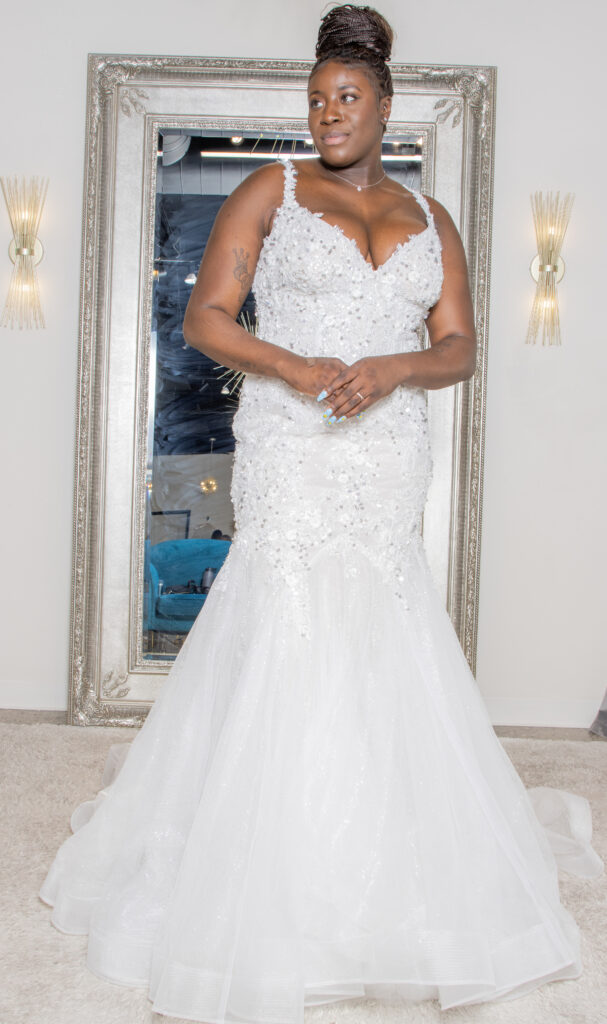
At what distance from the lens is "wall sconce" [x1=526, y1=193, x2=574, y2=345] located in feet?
13.2

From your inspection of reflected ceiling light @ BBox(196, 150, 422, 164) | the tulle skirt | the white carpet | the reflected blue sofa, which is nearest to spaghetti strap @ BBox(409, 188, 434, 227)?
the tulle skirt

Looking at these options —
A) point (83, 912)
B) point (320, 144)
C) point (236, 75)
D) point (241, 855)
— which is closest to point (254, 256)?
point (320, 144)

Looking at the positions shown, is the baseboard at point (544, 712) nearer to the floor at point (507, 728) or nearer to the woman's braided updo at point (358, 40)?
the floor at point (507, 728)

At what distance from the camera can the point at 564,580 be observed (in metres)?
4.16

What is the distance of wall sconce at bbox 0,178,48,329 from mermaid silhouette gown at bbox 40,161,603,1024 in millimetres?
2327

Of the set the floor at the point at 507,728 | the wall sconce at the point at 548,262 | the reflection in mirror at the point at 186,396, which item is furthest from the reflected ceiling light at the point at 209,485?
the wall sconce at the point at 548,262

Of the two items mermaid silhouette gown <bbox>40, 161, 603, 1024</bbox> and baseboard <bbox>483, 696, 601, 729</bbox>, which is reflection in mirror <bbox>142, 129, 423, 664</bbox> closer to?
baseboard <bbox>483, 696, 601, 729</bbox>

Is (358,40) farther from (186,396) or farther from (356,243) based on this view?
(186,396)

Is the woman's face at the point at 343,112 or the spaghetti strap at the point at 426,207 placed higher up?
the woman's face at the point at 343,112

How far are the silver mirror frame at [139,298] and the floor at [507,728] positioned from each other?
6.5 inches

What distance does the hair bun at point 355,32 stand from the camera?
1.91 m

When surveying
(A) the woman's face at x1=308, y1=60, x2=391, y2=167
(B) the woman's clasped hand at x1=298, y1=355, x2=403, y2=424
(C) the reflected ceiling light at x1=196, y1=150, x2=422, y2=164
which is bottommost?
(B) the woman's clasped hand at x1=298, y1=355, x2=403, y2=424

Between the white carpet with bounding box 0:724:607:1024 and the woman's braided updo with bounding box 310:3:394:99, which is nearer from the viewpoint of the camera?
the white carpet with bounding box 0:724:607:1024

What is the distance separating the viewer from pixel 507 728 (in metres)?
4.06
